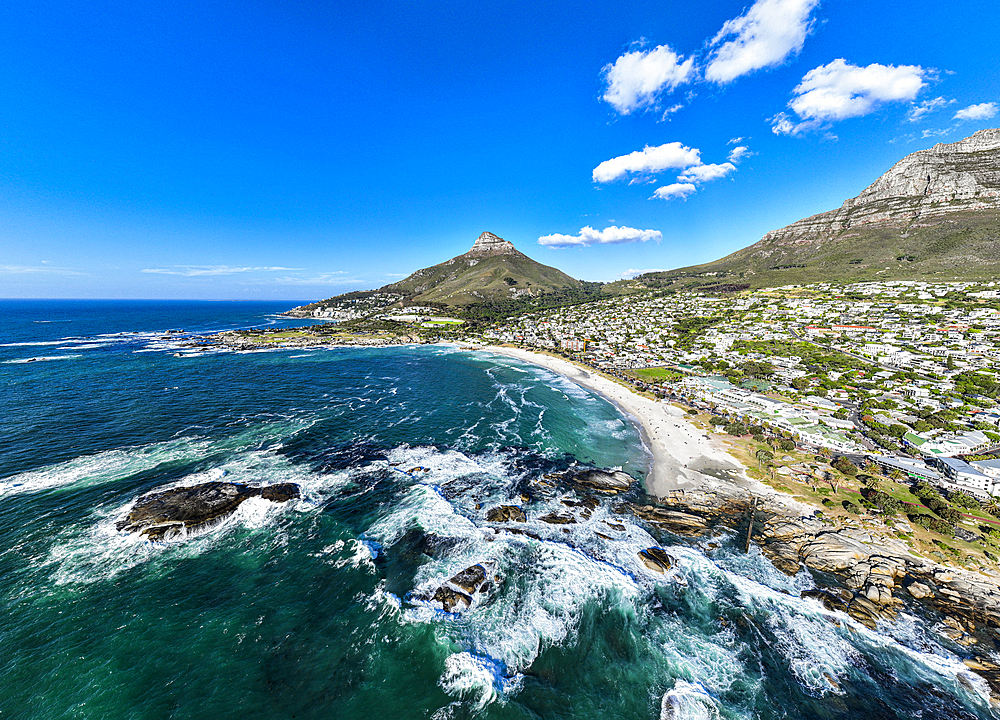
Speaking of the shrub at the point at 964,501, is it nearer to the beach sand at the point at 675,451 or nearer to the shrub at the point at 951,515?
the shrub at the point at 951,515

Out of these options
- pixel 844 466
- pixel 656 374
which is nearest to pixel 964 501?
pixel 844 466

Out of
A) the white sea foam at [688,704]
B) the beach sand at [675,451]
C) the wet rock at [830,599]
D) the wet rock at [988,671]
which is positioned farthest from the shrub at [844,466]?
the white sea foam at [688,704]

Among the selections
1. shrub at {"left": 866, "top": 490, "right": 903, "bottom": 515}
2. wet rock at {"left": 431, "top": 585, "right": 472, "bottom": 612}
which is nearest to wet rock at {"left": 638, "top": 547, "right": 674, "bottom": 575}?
wet rock at {"left": 431, "top": 585, "right": 472, "bottom": 612}

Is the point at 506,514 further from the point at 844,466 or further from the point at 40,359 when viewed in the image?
the point at 40,359

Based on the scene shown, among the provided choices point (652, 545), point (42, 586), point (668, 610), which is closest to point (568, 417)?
point (652, 545)

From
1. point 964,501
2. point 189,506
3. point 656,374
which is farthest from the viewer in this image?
point 656,374
